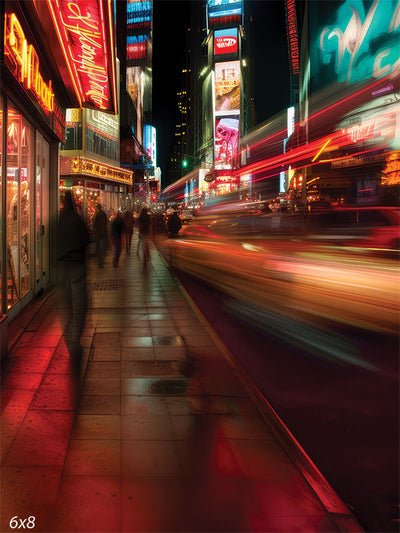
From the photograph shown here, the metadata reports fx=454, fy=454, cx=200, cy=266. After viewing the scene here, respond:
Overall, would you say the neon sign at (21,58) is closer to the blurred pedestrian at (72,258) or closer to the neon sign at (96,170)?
the blurred pedestrian at (72,258)

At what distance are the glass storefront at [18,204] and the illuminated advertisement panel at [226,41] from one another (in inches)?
4621

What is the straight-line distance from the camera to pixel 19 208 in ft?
26.9

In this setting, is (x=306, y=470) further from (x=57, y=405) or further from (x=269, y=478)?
(x=57, y=405)

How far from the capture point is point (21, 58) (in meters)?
6.44

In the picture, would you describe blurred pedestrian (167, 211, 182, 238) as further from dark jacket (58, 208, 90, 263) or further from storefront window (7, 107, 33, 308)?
dark jacket (58, 208, 90, 263)

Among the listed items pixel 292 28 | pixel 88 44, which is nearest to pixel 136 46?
pixel 292 28

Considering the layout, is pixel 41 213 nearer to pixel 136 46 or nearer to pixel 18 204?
pixel 18 204

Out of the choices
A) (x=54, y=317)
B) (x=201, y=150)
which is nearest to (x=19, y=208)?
(x=54, y=317)

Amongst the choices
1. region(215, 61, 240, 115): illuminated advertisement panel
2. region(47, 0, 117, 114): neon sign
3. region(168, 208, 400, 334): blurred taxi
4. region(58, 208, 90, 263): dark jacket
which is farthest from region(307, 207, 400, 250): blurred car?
region(215, 61, 240, 115): illuminated advertisement panel

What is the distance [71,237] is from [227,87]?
117064 mm

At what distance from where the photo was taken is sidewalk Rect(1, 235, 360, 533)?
278cm

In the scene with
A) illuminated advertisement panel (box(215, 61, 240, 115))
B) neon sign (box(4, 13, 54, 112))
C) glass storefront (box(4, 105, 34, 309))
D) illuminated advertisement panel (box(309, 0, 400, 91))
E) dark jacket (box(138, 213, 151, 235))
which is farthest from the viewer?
illuminated advertisement panel (box(215, 61, 240, 115))

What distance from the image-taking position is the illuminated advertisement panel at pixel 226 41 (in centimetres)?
11400

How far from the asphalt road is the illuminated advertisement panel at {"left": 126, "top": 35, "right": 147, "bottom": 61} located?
8179 centimetres
